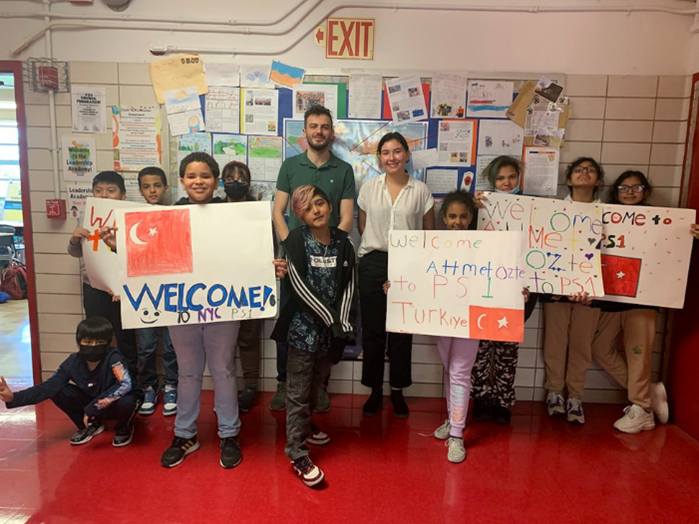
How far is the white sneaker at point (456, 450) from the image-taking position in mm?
2289

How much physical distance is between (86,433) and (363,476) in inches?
63.7

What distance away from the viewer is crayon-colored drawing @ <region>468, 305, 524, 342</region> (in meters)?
2.18

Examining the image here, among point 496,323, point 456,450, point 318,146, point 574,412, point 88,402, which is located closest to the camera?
point 496,323

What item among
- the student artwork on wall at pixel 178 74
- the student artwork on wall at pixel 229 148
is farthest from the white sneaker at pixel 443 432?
the student artwork on wall at pixel 178 74

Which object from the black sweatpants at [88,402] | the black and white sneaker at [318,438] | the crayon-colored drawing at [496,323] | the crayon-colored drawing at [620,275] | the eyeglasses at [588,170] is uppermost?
the eyeglasses at [588,170]

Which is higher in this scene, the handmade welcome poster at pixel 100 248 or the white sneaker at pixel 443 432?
the handmade welcome poster at pixel 100 248

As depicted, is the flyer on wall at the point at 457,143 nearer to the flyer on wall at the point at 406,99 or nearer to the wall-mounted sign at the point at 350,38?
the flyer on wall at the point at 406,99

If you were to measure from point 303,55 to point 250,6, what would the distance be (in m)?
0.47

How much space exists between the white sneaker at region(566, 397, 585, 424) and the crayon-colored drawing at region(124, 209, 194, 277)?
8.34 feet

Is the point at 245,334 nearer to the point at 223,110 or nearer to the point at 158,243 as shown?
the point at 158,243

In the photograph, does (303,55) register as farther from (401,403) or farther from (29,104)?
(401,403)

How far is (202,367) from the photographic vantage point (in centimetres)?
226

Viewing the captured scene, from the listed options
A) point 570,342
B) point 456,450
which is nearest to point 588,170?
point 570,342

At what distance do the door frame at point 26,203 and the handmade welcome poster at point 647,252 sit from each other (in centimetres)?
380
